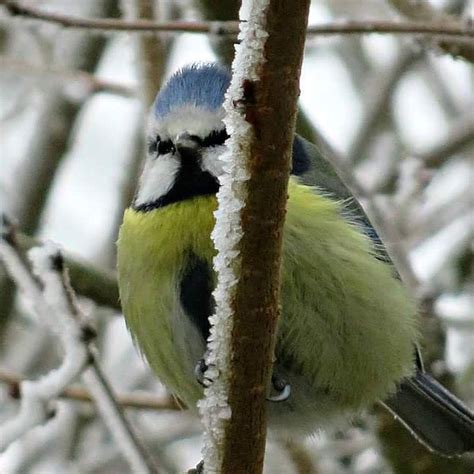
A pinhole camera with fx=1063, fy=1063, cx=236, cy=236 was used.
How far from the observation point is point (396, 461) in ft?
8.59

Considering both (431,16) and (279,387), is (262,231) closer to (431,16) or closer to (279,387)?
(279,387)

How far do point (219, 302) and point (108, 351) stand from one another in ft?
8.07

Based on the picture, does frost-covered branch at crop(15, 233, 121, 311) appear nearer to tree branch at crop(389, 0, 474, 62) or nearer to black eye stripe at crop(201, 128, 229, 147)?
black eye stripe at crop(201, 128, 229, 147)

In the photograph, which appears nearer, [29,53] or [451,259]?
[451,259]

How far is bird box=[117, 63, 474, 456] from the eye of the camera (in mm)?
2029

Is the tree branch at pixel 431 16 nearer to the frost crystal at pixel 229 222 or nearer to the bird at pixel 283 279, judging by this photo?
the bird at pixel 283 279

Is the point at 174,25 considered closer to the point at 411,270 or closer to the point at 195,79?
the point at 195,79

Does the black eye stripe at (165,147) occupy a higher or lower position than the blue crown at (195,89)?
lower

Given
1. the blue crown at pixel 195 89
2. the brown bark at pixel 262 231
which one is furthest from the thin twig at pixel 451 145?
the brown bark at pixel 262 231

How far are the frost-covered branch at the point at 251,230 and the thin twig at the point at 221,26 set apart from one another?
33.2 inches

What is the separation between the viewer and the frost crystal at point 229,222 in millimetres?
1194

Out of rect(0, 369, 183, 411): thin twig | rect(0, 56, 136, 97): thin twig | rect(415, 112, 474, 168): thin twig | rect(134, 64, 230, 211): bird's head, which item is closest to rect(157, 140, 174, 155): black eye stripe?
rect(134, 64, 230, 211): bird's head


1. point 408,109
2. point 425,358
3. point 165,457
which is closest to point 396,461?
point 425,358

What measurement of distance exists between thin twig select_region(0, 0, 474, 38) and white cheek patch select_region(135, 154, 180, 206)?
0.27 m
